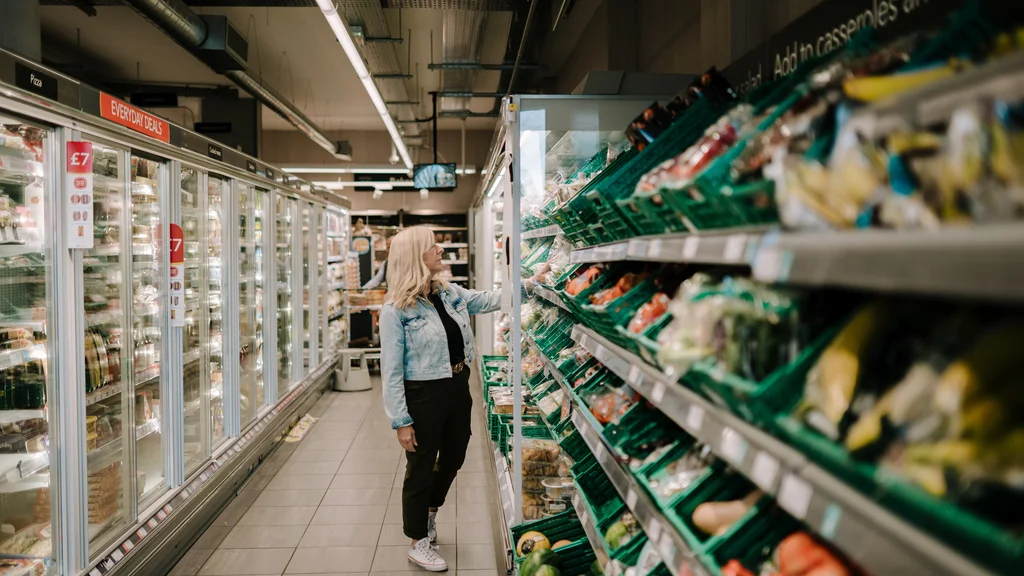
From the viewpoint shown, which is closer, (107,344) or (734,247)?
(734,247)

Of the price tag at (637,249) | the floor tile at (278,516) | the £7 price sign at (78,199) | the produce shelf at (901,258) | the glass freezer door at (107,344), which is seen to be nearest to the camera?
the produce shelf at (901,258)

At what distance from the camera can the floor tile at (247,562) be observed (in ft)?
12.6

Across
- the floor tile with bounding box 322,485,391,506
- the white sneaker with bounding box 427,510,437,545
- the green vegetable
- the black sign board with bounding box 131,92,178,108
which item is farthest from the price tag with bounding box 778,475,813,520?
the black sign board with bounding box 131,92,178,108

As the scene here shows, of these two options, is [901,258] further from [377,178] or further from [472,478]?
[377,178]

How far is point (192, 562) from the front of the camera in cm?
393

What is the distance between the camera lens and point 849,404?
3.48 feet

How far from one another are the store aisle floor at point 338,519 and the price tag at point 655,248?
8.94 feet

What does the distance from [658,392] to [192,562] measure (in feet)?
11.2

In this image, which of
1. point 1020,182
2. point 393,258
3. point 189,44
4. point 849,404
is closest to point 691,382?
point 849,404

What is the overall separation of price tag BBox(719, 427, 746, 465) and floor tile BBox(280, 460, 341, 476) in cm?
490

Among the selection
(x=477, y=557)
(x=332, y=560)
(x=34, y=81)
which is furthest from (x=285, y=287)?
(x=34, y=81)

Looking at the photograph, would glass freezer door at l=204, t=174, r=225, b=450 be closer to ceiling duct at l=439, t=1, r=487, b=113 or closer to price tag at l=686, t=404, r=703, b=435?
ceiling duct at l=439, t=1, r=487, b=113

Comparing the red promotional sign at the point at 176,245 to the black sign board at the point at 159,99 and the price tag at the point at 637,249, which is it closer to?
the price tag at the point at 637,249

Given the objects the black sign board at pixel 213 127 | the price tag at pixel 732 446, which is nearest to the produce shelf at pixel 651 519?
the price tag at pixel 732 446
